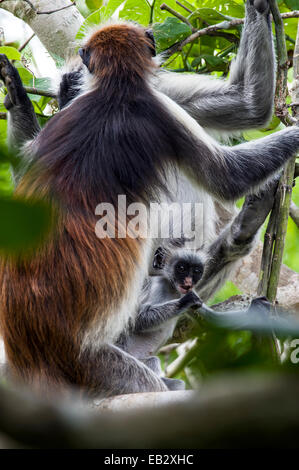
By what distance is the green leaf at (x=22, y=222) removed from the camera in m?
0.48

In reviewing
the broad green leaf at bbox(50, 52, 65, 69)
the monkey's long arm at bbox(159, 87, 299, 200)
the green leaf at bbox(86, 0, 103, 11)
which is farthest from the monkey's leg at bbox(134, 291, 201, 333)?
the green leaf at bbox(86, 0, 103, 11)

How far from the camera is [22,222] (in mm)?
482

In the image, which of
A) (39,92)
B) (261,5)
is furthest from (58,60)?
(261,5)

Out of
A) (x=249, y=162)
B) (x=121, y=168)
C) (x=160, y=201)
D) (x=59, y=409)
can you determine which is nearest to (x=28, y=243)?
(x=59, y=409)

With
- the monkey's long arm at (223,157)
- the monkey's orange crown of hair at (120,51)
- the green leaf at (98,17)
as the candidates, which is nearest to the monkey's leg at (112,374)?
the monkey's long arm at (223,157)

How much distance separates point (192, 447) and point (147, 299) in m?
4.12

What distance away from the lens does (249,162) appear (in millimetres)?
3795

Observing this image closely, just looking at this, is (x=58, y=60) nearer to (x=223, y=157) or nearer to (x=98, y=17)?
(x=98, y=17)

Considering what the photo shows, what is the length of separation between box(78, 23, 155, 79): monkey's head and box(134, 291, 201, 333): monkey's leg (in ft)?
5.04

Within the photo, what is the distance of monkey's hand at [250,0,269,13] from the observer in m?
4.00

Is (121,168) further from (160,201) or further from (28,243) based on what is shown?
(28,243)

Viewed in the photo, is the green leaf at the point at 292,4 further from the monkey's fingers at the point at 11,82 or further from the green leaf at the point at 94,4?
the monkey's fingers at the point at 11,82

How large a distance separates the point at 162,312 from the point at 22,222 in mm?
3698

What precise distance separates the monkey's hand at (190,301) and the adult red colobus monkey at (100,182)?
561 millimetres
